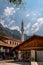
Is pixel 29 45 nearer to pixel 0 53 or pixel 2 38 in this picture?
pixel 0 53

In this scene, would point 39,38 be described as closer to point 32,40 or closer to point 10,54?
point 32,40

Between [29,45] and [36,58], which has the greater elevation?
[29,45]

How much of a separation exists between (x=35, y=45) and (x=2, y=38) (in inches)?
858

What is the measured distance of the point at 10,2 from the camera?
31.6 feet

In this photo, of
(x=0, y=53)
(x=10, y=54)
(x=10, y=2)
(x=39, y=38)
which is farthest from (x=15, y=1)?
(x=10, y=54)

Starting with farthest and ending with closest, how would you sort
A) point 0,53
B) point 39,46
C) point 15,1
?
point 0,53
point 39,46
point 15,1

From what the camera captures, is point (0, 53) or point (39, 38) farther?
point (0, 53)

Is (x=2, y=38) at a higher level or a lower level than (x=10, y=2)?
higher

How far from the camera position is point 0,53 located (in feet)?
120

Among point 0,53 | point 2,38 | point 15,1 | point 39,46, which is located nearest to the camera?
point 15,1

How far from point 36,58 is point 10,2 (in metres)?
16.4

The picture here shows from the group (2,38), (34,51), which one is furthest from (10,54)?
(34,51)

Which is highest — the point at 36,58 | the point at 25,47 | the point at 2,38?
the point at 2,38

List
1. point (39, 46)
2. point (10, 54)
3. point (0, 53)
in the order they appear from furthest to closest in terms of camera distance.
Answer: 1. point (10, 54)
2. point (0, 53)
3. point (39, 46)
